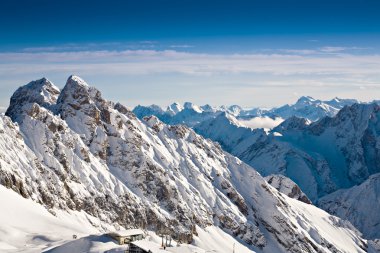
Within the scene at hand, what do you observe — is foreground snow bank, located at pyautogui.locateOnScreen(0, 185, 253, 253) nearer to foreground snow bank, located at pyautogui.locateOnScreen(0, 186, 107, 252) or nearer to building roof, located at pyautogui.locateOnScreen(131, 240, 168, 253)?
foreground snow bank, located at pyautogui.locateOnScreen(0, 186, 107, 252)

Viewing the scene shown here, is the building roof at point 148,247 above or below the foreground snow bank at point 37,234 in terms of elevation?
above

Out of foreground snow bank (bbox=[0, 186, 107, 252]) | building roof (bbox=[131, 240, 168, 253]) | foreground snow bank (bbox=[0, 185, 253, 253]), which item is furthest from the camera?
foreground snow bank (bbox=[0, 186, 107, 252])

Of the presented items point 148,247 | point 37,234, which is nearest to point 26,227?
point 37,234

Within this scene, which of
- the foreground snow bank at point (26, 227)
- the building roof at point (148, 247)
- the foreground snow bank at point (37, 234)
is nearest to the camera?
the building roof at point (148, 247)

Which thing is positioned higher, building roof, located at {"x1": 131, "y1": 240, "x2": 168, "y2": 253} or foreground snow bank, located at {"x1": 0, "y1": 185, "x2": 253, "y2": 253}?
building roof, located at {"x1": 131, "y1": 240, "x2": 168, "y2": 253}

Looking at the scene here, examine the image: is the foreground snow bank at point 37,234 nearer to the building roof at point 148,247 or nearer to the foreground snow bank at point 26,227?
the foreground snow bank at point 26,227

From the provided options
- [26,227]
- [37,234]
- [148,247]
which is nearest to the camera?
[148,247]

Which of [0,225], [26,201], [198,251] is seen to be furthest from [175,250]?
[26,201]

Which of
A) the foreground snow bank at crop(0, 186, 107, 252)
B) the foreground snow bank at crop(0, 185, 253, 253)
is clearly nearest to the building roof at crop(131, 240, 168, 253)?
the foreground snow bank at crop(0, 185, 253, 253)

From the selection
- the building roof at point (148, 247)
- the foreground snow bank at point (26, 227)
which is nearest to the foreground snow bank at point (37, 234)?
the foreground snow bank at point (26, 227)

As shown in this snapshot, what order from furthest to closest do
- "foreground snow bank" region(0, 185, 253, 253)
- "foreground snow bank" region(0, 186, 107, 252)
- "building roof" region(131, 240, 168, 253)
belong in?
"foreground snow bank" region(0, 186, 107, 252)
"foreground snow bank" region(0, 185, 253, 253)
"building roof" region(131, 240, 168, 253)

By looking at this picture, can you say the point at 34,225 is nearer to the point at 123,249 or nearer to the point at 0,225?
the point at 0,225

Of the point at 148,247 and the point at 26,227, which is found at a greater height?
the point at 148,247

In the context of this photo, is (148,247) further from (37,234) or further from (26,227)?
(26,227)
